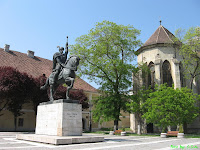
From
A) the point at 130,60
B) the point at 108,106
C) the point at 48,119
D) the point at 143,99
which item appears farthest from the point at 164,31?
the point at 48,119

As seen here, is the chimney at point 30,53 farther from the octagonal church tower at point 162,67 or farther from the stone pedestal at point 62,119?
the stone pedestal at point 62,119

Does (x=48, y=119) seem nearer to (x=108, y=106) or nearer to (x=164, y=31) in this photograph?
(x=108, y=106)

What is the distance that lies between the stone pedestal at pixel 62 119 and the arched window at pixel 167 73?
2159 cm

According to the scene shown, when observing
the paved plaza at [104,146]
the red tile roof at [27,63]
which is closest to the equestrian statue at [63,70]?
the paved plaza at [104,146]

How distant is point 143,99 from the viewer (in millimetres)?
25188

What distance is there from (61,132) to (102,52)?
15346mm

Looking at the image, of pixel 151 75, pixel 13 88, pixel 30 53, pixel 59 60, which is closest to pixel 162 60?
pixel 151 75

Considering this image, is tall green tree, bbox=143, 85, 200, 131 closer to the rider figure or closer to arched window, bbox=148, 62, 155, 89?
arched window, bbox=148, 62, 155, 89

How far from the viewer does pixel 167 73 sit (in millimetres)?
30234

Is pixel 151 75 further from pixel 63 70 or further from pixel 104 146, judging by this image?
pixel 104 146

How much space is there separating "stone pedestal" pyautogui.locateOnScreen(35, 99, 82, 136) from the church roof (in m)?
22.7

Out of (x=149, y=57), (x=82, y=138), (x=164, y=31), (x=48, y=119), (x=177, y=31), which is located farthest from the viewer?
(x=164, y=31)

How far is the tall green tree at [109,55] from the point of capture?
2467 centimetres

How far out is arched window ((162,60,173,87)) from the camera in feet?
98.4
